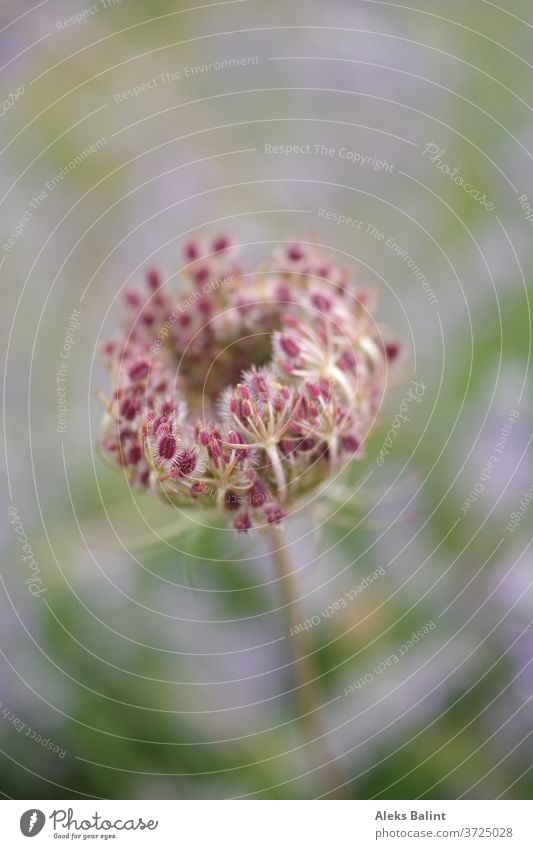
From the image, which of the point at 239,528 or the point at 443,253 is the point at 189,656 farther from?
the point at 443,253
